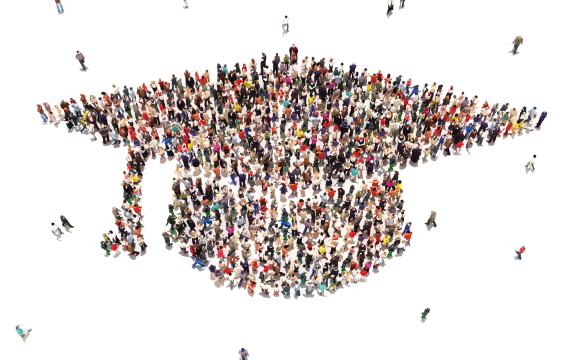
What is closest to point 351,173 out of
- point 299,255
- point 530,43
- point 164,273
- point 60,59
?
point 299,255

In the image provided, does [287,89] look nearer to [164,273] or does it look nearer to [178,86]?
[178,86]

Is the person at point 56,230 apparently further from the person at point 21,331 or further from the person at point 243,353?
the person at point 243,353

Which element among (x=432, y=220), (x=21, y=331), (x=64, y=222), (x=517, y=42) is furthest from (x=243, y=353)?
(x=517, y=42)

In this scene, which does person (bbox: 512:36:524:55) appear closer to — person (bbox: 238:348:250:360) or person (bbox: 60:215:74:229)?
person (bbox: 238:348:250:360)

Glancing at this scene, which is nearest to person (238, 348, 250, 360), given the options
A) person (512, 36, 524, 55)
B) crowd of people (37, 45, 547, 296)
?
crowd of people (37, 45, 547, 296)

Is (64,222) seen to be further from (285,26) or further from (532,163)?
(532,163)

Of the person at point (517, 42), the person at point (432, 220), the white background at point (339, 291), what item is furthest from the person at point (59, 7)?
the person at point (517, 42)
